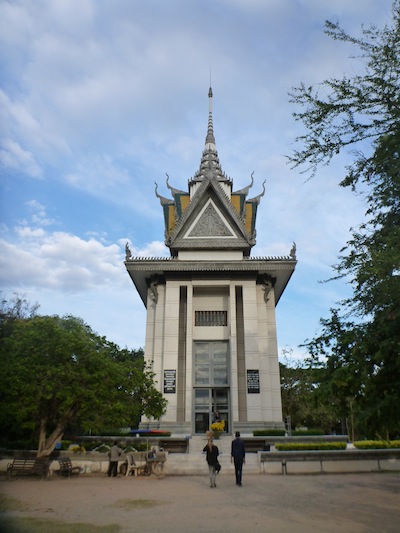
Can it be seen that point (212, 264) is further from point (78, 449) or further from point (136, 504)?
point (136, 504)

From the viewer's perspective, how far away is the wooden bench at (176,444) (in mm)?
20875

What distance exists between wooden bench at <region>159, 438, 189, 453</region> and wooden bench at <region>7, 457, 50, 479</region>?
7357 mm

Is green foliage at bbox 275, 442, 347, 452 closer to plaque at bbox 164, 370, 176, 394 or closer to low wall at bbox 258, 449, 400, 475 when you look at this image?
low wall at bbox 258, 449, 400, 475

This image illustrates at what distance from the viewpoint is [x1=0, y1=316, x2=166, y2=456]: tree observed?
1473 centimetres

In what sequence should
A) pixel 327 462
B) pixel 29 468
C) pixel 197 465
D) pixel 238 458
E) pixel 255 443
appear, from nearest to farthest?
pixel 238 458 < pixel 29 468 < pixel 327 462 < pixel 197 465 < pixel 255 443

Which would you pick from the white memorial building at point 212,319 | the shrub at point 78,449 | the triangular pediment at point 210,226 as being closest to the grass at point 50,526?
the shrub at point 78,449

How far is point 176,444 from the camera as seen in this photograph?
21.4 meters

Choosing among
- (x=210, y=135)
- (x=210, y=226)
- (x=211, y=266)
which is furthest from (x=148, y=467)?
(x=210, y=135)

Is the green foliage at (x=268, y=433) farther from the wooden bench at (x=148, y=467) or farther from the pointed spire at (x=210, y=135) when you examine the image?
the pointed spire at (x=210, y=135)

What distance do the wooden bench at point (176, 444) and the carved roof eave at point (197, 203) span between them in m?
14.1

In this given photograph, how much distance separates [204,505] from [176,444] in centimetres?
1236

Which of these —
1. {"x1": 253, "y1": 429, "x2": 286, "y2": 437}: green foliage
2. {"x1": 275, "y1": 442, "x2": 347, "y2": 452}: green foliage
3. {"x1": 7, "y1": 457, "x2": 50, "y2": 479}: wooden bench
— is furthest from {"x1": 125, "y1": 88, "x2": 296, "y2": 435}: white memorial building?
{"x1": 7, "y1": 457, "x2": 50, "y2": 479}: wooden bench

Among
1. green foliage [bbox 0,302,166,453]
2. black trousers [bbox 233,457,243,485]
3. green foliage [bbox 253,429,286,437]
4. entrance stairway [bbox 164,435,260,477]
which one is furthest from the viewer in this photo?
green foliage [bbox 253,429,286,437]

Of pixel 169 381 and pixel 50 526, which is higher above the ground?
pixel 169 381
